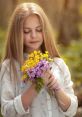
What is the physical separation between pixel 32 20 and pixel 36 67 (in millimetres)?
483

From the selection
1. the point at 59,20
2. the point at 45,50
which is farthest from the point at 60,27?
the point at 45,50

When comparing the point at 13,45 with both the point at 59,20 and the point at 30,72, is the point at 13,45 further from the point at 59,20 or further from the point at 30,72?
the point at 59,20

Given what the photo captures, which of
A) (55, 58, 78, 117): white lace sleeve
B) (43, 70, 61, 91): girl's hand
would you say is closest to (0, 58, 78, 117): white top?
(55, 58, 78, 117): white lace sleeve

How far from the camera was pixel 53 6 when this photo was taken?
13.4 metres

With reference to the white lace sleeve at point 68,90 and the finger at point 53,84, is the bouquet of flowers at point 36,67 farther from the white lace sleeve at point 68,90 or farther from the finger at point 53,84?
the white lace sleeve at point 68,90

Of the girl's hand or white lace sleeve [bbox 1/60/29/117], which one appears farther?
white lace sleeve [bbox 1/60/29/117]

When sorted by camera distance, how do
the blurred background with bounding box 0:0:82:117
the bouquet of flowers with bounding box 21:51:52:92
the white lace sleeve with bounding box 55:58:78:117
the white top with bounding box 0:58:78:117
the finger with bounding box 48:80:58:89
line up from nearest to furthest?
the bouquet of flowers with bounding box 21:51:52:92 < the finger with bounding box 48:80:58:89 < the white top with bounding box 0:58:78:117 < the white lace sleeve with bounding box 55:58:78:117 < the blurred background with bounding box 0:0:82:117

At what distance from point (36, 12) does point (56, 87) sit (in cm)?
60

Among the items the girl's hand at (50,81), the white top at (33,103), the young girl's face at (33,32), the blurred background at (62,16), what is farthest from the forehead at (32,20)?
the blurred background at (62,16)

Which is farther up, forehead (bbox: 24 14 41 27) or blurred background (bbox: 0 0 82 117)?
forehead (bbox: 24 14 41 27)

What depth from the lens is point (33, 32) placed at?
394 cm

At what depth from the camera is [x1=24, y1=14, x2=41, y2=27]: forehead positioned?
3969 millimetres

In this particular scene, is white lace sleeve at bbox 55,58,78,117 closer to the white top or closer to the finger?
the white top

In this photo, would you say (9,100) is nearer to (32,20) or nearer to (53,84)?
(53,84)
